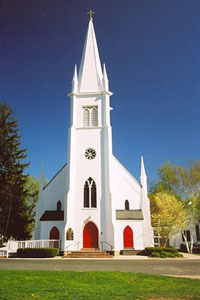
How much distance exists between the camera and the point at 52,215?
2930 centimetres

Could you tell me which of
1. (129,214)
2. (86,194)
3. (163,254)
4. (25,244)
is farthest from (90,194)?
(163,254)

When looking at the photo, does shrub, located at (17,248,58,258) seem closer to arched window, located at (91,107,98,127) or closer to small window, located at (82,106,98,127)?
small window, located at (82,106,98,127)

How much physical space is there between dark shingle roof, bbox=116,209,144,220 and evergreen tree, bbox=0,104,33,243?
440 inches

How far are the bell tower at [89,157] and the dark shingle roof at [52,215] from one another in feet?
8.12

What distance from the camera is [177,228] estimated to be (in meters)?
33.2

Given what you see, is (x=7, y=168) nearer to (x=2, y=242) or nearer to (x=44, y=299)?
(x=2, y=242)

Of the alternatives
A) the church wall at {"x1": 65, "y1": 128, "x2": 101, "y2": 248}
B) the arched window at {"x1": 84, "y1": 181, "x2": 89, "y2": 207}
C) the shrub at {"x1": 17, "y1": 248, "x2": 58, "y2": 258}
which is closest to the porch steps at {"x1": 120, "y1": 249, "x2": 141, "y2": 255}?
the church wall at {"x1": 65, "y1": 128, "x2": 101, "y2": 248}

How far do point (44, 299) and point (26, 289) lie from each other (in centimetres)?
155

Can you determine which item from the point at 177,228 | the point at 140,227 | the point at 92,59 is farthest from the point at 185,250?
the point at 92,59

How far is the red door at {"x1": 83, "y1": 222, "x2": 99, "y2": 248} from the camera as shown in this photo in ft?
87.8

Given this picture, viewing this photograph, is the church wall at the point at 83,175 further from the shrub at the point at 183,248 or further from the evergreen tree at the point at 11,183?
the shrub at the point at 183,248

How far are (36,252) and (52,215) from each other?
23.2ft

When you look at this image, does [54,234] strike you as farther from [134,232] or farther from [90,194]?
[134,232]

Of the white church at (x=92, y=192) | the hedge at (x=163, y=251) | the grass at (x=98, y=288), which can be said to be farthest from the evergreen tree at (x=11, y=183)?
the grass at (x=98, y=288)
